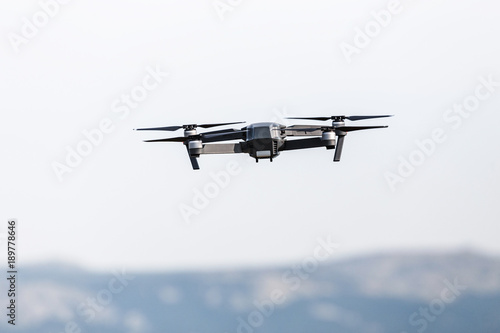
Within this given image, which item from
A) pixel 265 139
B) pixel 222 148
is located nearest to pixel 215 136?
pixel 222 148

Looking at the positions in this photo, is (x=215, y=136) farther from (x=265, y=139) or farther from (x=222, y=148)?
(x=265, y=139)

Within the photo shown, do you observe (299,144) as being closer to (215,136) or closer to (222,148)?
(222,148)

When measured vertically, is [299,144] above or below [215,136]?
below

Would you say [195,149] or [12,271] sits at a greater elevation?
[195,149]

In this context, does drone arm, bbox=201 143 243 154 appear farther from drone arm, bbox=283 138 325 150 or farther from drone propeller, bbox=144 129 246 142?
drone arm, bbox=283 138 325 150

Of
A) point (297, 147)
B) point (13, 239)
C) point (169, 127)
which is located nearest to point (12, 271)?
point (13, 239)

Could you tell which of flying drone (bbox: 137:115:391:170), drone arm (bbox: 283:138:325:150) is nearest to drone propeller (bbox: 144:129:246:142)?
flying drone (bbox: 137:115:391:170)

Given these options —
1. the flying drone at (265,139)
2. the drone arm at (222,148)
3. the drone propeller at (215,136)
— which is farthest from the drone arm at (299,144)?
the drone arm at (222,148)

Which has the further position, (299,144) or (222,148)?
(222,148)

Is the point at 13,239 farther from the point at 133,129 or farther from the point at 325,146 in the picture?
the point at 325,146
